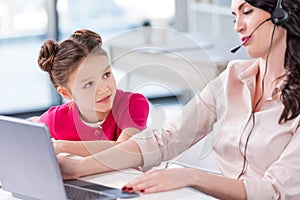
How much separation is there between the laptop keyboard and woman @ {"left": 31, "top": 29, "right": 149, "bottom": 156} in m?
0.26

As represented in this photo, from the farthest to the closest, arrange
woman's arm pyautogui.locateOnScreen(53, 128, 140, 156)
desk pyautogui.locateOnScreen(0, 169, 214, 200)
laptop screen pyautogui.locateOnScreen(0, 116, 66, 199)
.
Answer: woman's arm pyautogui.locateOnScreen(53, 128, 140, 156), desk pyautogui.locateOnScreen(0, 169, 214, 200), laptop screen pyautogui.locateOnScreen(0, 116, 66, 199)

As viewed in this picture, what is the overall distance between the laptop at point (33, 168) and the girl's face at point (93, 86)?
0.35 meters

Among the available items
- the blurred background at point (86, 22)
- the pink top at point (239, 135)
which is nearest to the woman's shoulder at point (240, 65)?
the pink top at point (239, 135)

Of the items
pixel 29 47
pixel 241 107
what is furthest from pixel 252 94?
pixel 29 47

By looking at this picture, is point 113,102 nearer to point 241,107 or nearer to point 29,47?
point 241,107

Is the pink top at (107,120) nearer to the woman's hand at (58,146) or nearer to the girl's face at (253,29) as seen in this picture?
the woman's hand at (58,146)

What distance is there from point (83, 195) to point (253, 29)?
2.05 ft

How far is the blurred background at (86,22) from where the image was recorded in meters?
4.62

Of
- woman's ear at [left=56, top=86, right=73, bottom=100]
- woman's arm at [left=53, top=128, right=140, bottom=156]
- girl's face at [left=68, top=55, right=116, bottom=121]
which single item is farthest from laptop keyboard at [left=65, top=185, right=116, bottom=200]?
woman's ear at [left=56, top=86, right=73, bottom=100]

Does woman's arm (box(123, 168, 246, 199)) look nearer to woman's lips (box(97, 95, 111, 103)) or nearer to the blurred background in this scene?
woman's lips (box(97, 95, 111, 103))

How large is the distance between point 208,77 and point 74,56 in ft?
1.38

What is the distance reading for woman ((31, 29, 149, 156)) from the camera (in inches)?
71.6

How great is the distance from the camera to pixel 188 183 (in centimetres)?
150

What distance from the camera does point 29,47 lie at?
541 cm
